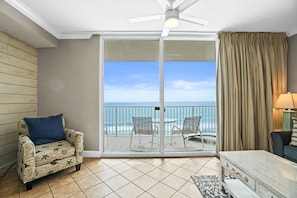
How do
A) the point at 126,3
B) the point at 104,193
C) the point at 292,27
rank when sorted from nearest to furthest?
1. the point at 104,193
2. the point at 126,3
3. the point at 292,27

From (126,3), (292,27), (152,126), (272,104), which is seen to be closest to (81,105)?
(152,126)

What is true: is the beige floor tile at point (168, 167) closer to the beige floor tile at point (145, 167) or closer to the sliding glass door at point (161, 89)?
the beige floor tile at point (145, 167)

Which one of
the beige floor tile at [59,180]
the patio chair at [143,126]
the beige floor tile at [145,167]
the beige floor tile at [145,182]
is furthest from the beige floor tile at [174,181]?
the beige floor tile at [59,180]

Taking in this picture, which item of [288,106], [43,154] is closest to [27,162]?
[43,154]

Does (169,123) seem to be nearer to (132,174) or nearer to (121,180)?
(132,174)

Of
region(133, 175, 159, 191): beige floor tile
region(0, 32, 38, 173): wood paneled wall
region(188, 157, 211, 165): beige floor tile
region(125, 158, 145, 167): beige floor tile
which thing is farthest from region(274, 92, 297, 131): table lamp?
region(0, 32, 38, 173): wood paneled wall

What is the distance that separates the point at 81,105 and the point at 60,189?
1.53 meters

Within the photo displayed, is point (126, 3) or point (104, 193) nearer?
point (104, 193)

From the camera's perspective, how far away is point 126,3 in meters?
2.24

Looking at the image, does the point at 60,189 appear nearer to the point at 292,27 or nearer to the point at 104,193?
the point at 104,193

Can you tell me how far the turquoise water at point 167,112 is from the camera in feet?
11.1

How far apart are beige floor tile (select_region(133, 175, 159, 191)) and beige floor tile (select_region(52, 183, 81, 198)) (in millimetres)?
744

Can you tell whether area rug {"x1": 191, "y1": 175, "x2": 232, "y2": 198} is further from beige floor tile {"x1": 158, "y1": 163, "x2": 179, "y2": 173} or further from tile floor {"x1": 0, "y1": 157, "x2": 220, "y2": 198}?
beige floor tile {"x1": 158, "y1": 163, "x2": 179, "y2": 173}

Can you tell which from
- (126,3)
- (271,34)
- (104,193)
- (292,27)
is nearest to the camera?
(104,193)
